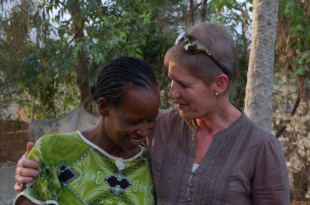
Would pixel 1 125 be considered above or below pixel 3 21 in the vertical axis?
below

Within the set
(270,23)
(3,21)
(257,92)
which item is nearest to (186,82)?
(257,92)

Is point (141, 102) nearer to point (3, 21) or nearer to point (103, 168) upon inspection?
point (103, 168)

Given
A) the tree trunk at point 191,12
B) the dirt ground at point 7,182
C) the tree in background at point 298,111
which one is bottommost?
the dirt ground at point 7,182

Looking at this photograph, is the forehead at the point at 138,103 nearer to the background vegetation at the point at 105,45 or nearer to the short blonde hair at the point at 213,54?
the short blonde hair at the point at 213,54

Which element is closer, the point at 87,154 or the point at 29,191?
the point at 29,191

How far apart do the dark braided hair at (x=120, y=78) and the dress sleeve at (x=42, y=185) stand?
1.34ft

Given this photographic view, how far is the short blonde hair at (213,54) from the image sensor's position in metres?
2.05

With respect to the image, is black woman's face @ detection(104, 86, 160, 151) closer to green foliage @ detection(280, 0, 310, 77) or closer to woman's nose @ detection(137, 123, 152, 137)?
woman's nose @ detection(137, 123, 152, 137)

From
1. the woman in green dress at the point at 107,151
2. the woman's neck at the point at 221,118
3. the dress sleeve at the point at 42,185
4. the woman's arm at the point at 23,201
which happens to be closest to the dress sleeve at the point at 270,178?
the woman's neck at the point at 221,118

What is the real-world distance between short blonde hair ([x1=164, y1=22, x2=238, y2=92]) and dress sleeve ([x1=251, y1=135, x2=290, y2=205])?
43 centimetres

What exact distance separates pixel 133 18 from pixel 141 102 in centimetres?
563

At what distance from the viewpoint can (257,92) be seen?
10.6ft

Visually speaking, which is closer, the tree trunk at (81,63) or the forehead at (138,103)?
the forehead at (138,103)

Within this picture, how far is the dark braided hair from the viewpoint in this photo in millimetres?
2002
